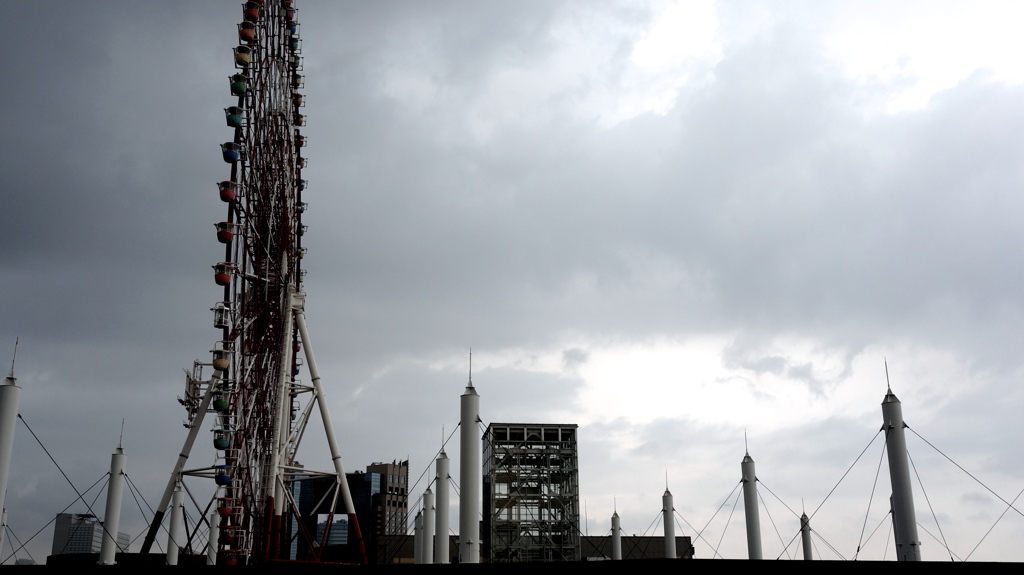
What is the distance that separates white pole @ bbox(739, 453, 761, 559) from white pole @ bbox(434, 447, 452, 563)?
810 inches

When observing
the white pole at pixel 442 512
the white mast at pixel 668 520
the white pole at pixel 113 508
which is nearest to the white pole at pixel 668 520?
the white mast at pixel 668 520

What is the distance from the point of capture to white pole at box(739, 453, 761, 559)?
194 feet

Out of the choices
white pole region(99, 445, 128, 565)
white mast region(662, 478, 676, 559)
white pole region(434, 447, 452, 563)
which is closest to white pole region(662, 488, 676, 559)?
white mast region(662, 478, 676, 559)

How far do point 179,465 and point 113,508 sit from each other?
31.3ft

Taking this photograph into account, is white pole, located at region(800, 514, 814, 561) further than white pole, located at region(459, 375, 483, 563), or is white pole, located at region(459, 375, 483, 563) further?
white pole, located at region(800, 514, 814, 561)

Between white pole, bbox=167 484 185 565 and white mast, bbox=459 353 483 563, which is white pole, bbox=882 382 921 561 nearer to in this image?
white mast, bbox=459 353 483 563

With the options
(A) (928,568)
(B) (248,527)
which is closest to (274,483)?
(B) (248,527)

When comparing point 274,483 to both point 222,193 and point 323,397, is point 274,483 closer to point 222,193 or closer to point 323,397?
point 323,397

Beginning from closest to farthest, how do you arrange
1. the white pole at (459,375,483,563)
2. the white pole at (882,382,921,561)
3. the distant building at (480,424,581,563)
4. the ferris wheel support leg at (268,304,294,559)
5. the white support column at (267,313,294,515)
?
the white pole at (459,375,483,563) → the white pole at (882,382,921,561) → the ferris wheel support leg at (268,304,294,559) → the white support column at (267,313,294,515) → the distant building at (480,424,581,563)

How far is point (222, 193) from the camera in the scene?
46594mm

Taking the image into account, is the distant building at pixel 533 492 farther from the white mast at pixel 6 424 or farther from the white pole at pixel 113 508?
the white mast at pixel 6 424

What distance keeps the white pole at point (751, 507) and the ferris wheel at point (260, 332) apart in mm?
25481

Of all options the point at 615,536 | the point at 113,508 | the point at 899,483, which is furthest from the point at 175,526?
the point at 899,483

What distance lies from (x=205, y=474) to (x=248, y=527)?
3600 millimetres
